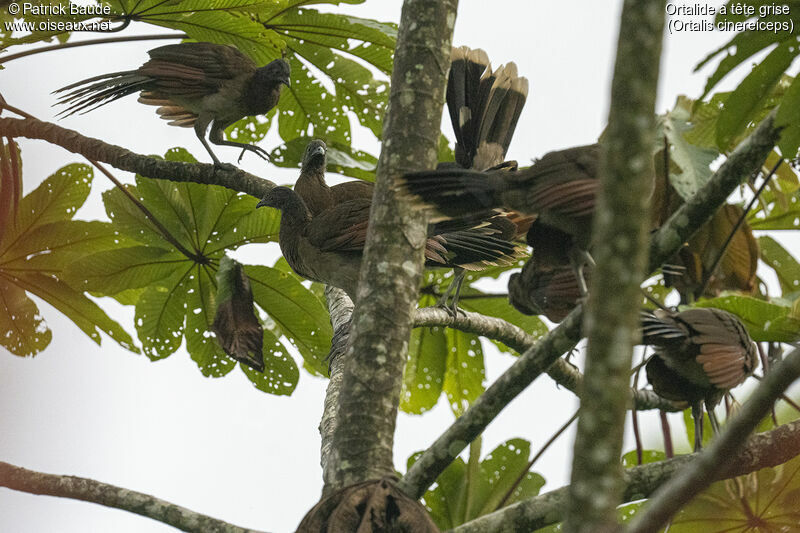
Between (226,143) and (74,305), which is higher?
(226,143)

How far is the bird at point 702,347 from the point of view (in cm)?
279

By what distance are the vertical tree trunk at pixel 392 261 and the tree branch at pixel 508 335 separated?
3.52 feet

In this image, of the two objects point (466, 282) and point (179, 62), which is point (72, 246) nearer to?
point (179, 62)

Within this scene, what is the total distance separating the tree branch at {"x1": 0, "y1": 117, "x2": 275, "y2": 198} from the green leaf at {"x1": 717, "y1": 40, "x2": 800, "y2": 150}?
2215 millimetres

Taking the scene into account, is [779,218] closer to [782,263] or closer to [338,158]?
[782,263]

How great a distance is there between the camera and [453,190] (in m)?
2.20

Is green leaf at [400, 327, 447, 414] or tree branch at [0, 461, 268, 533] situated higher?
green leaf at [400, 327, 447, 414]

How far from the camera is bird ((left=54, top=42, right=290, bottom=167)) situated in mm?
3967

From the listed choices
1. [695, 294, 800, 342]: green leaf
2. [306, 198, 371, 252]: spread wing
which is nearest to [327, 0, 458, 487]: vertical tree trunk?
[695, 294, 800, 342]: green leaf

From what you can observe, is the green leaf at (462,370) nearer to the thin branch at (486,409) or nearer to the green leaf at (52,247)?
the green leaf at (52,247)

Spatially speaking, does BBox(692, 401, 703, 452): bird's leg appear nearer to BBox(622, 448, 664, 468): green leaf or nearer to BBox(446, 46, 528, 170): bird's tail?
BBox(622, 448, 664, 468): green leaf

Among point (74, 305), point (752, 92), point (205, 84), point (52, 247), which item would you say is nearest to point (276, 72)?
point (205, 84)

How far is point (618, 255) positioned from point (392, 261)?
109 cm

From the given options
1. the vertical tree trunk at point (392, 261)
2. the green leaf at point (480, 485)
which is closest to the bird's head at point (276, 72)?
Result: the vertical tree trunk at point (392, 261)
